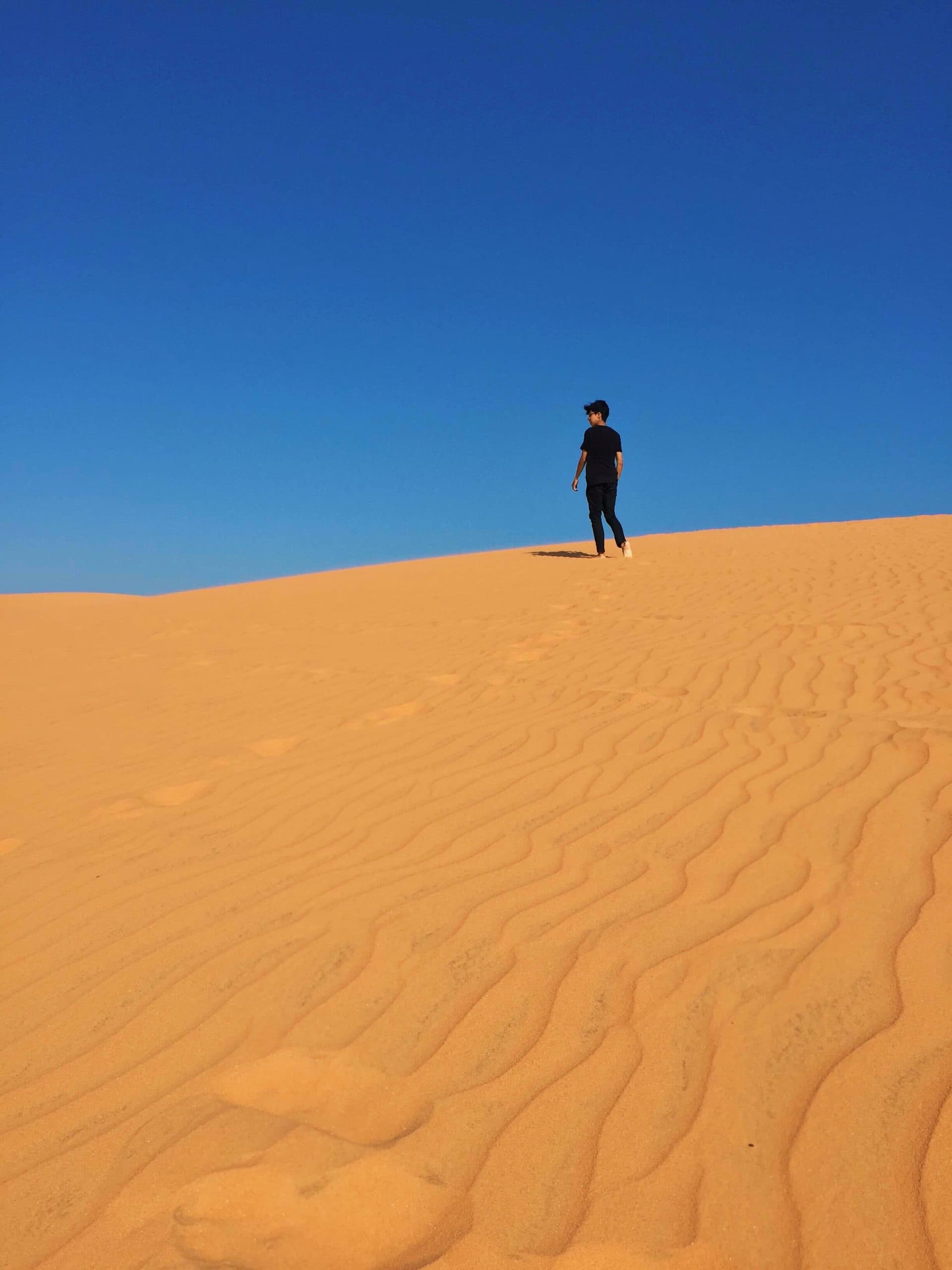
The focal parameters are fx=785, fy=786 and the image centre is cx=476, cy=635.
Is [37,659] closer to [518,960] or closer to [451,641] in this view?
[451,641]

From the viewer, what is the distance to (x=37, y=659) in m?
7.87

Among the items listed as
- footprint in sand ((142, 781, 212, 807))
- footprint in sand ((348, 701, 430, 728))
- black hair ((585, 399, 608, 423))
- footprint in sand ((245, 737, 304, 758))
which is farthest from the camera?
black hair ((585, 399, 608, 423))

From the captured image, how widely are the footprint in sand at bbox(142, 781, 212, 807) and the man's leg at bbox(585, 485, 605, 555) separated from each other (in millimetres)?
8568

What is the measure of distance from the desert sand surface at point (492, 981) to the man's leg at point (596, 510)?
6.61 meters

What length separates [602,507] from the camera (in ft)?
38.7

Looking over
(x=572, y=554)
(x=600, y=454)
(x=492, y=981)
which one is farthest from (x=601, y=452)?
(x=492, y=981)

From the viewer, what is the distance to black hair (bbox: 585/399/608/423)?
1126 cm

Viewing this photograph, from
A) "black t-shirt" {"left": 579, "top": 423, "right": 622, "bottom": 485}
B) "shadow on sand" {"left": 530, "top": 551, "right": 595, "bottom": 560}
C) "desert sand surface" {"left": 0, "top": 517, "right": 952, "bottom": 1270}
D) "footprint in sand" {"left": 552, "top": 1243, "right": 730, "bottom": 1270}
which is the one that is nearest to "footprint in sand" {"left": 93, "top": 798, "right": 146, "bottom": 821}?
"desert sand surface" {"left": 0, "top": 517, "right": 952, "bottom": 1270}

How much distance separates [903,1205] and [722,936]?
2.95ft

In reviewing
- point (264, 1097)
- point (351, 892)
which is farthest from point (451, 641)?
point (264, 1097)

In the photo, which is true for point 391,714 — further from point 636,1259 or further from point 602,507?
point 602,507

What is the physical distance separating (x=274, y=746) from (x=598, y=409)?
27.0 ft

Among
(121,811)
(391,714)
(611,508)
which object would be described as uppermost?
(611,508)

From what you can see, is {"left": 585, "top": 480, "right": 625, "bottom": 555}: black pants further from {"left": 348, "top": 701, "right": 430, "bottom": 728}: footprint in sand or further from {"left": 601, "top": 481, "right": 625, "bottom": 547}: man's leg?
{"left": 348, "top": 701, "right": 430, "bottom": 728}: footprint in sand
